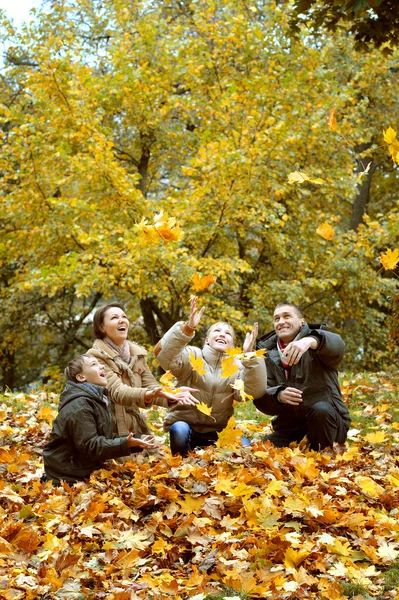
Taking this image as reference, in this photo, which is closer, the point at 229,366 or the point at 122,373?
the point at 229,366

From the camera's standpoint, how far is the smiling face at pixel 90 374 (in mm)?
4492

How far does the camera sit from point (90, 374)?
4.49 meters

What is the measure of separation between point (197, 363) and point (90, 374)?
715 mm

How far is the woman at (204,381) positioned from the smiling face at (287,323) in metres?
0.35

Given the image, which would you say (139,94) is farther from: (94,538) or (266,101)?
(94,538)

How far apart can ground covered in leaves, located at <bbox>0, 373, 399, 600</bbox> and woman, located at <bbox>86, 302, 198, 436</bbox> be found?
0.93ft

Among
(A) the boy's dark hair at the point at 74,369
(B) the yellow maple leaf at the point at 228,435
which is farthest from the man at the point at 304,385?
(A) the boy's dark hair at the point at 74,369

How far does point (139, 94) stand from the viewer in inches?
478

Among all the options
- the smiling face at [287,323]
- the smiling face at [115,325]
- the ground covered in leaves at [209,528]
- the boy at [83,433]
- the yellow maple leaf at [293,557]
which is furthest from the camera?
the smiling face at [287,323]

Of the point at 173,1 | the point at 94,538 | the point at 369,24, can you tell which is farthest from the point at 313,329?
the point at 173,1

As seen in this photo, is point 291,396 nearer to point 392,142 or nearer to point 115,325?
point 115,325

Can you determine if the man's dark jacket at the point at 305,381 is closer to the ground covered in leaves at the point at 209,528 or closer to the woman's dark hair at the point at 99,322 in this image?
the ground covered in leaves at the point at 209,528

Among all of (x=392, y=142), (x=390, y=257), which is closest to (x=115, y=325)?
(x=390, y=257)

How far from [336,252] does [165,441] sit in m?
7.50
